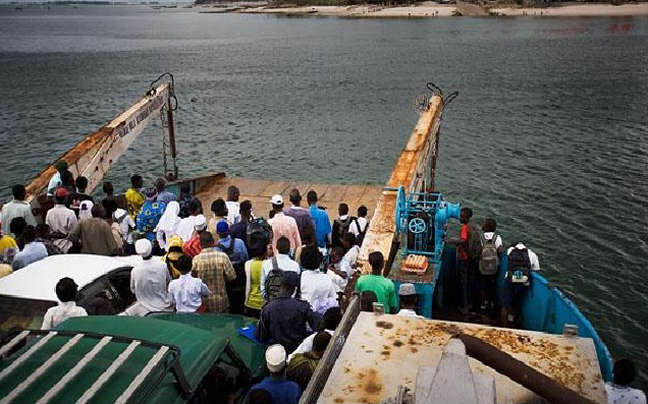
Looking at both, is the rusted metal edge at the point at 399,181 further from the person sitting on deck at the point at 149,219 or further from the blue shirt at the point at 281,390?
the person sitting on deck at the point at 149,219

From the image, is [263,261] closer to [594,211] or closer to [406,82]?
[594,211]

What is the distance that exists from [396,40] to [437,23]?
35023 mm

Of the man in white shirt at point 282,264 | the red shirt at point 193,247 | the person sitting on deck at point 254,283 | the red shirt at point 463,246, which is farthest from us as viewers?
the red shirt at point 463,246

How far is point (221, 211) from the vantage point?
351 inches

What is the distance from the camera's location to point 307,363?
5344 mm

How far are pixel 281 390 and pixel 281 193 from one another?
11.0 m

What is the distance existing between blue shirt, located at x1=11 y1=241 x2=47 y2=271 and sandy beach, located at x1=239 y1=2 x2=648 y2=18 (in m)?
125

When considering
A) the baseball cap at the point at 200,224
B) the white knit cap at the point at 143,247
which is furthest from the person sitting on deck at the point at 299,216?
the white knit cap at the point at 143,247

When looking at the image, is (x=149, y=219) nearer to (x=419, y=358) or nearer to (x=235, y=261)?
(x=235, y=261)

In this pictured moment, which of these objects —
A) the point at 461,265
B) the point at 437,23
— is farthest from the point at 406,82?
the point at 437,23

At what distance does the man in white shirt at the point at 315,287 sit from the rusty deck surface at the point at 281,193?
705 cm

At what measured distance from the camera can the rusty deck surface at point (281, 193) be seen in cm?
1457

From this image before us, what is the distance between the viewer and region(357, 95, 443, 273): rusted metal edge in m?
8.88

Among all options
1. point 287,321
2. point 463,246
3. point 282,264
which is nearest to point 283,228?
point 282,264
